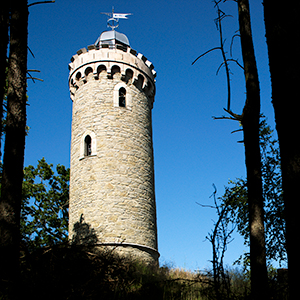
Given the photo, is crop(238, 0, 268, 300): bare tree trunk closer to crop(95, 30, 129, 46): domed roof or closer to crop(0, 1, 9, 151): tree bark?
crop(0, 1, 9, 151): tree bark

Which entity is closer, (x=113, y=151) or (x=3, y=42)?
(x=3, y=42)

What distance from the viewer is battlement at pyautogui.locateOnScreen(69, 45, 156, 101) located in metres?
17.3

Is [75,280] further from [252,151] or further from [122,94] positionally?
[122,94]

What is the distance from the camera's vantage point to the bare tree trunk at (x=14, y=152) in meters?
6.56

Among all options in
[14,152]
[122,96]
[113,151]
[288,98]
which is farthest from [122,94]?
[288,98]

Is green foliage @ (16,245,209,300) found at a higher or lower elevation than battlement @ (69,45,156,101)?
lower

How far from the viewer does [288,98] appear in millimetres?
4555

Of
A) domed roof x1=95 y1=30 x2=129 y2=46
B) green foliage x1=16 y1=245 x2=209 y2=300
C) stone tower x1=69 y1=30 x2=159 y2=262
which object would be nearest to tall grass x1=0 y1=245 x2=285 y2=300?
green foliage x1=16 y1=245 x2=209 y2=300

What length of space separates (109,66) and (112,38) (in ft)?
14.2

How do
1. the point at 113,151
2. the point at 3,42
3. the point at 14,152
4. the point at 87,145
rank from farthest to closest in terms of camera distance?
1. the point at 87,145
2. the point at 113,151
3. the point at 3,42
4. the point at 14,152

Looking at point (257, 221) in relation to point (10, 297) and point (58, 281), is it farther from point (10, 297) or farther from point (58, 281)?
point (10, 297)

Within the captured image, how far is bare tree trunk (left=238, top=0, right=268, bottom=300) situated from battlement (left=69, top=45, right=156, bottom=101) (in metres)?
9.17

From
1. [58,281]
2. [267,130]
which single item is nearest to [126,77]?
[267,130]

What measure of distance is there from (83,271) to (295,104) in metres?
4.62
